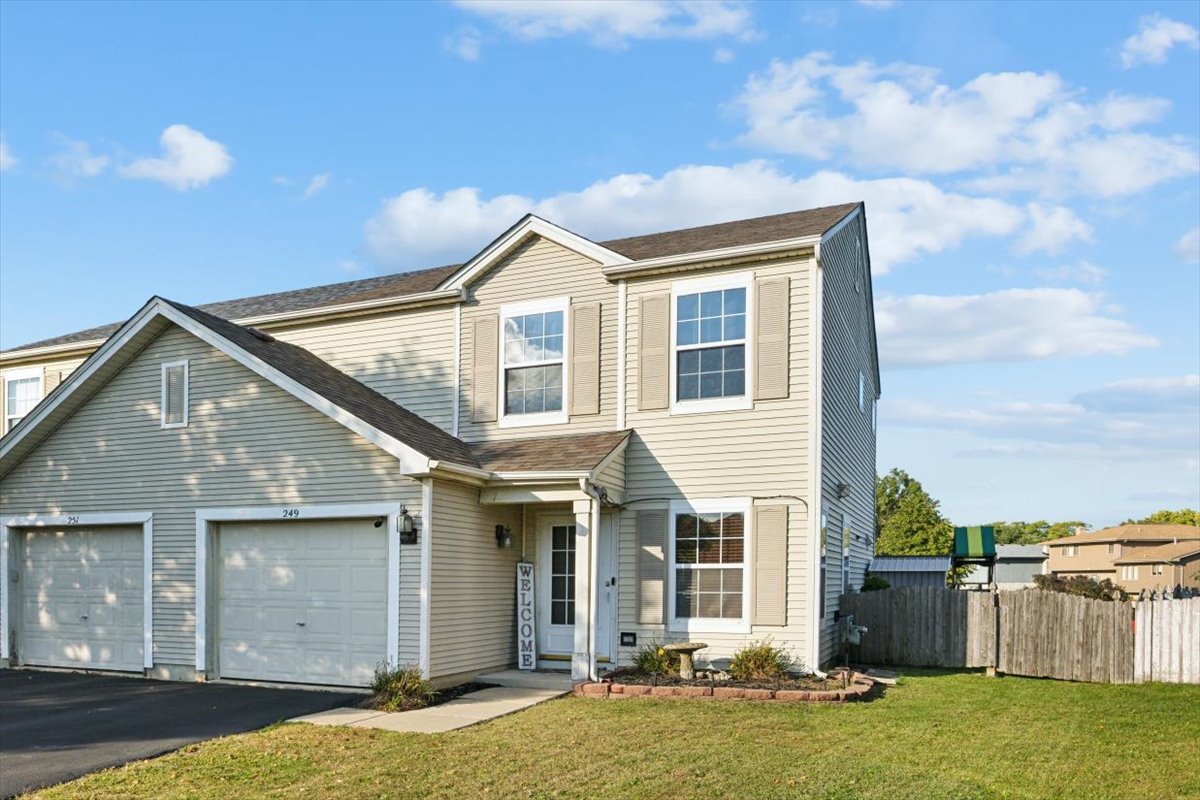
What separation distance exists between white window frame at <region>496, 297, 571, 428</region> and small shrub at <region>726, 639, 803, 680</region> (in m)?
4.37

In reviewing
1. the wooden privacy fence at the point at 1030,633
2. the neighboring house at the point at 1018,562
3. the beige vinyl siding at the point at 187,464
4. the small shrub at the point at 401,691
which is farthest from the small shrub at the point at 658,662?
the neighboring house at the point at 1018,562

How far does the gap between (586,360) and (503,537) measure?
288 cm

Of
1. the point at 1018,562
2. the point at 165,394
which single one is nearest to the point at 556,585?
the point at 165,394

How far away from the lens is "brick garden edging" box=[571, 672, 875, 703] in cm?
1111

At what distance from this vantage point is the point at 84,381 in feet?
48.2

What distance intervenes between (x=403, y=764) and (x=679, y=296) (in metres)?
7.81

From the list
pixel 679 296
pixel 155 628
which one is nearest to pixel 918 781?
pixel 679 296

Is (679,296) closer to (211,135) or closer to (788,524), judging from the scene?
(788,524)

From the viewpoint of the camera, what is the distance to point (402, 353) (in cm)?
1603

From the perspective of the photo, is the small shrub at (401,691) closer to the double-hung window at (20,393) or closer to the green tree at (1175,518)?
the double-hung window at (20,393)

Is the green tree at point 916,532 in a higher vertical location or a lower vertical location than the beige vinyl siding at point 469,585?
lower

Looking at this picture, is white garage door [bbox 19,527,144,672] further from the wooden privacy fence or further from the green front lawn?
the wooden privacy fence

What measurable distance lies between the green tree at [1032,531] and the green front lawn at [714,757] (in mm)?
88461

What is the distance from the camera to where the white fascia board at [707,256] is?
1302cm
